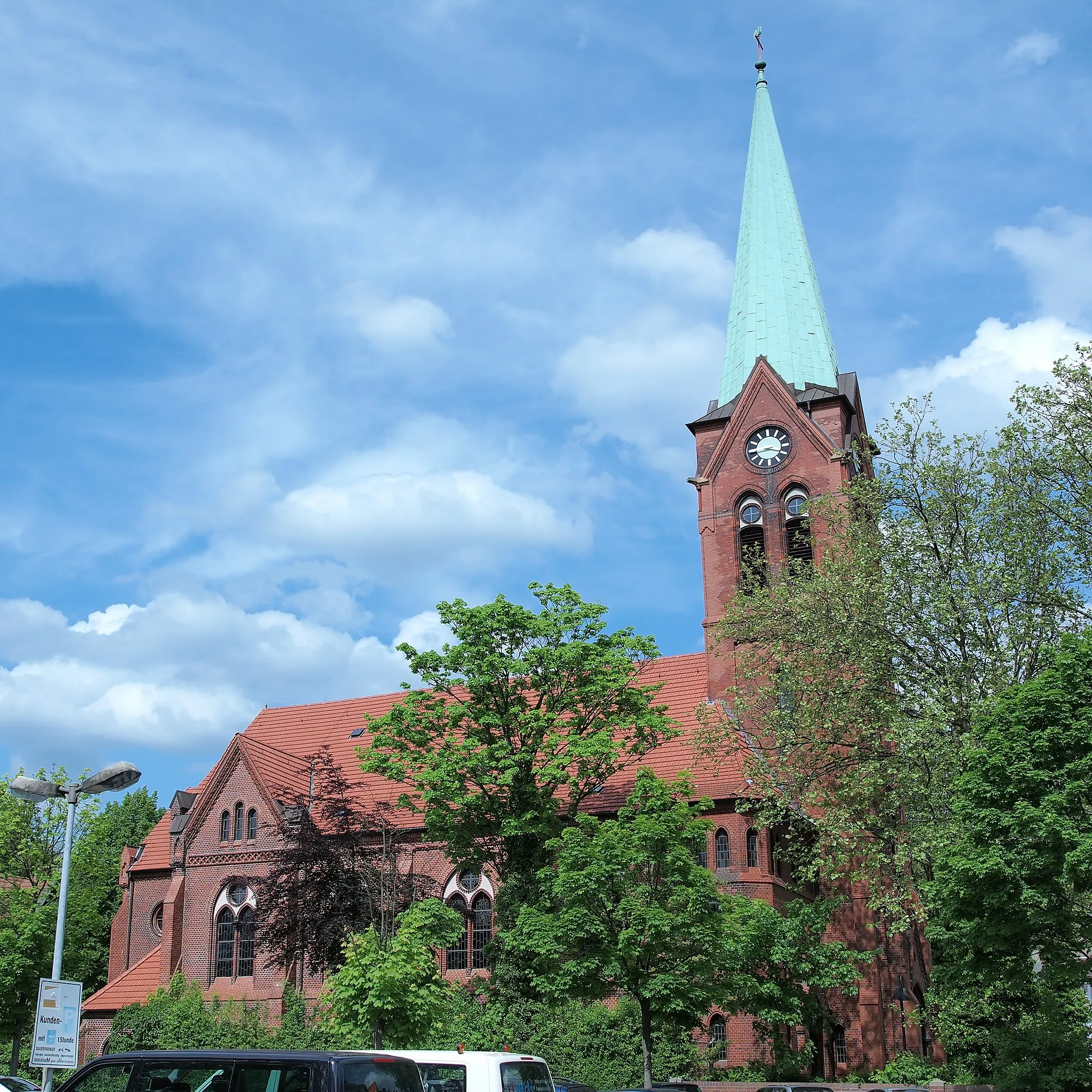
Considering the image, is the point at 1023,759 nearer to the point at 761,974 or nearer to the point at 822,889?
the point at 761,974

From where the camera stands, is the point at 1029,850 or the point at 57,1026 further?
the point at 1029,850

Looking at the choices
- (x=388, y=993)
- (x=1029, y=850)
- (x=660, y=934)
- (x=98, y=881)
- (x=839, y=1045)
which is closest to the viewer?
(x=1029, y=850)

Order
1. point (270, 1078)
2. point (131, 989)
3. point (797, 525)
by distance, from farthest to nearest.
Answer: point (131, 989) < point (797, 525) < point (270, 1078)

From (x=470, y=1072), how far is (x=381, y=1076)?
384 centimetres

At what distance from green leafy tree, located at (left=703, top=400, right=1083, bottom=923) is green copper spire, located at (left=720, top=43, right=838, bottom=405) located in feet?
47.9

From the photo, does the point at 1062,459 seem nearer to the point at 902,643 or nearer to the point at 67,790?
the point at 902,643

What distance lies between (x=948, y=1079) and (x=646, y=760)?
585 inches

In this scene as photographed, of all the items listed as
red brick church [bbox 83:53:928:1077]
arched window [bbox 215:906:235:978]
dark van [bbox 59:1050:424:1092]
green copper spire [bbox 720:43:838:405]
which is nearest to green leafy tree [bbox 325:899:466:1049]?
red brick church [bbox 83:53:928:1077]

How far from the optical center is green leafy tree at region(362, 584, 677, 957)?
112 ft

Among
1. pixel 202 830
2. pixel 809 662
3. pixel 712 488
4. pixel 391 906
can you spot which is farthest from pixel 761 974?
pixel 202 830

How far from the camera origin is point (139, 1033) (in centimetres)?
3809

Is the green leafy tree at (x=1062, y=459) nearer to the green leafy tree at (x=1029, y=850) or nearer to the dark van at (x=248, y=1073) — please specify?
the green leafy tree at (x=1029, y=850)

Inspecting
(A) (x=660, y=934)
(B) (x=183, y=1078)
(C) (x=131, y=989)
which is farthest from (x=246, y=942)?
(B) (x=183, y=1078)

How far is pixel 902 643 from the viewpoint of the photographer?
2803 cm
